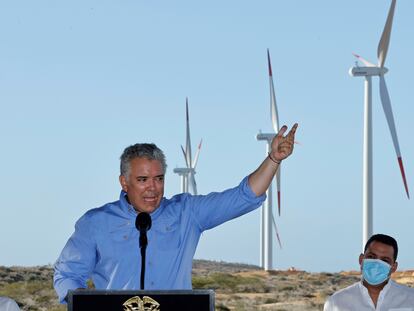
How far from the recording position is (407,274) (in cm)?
6341

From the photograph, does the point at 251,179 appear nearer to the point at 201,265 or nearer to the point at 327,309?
the point at 327,309

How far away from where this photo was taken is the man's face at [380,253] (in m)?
7.52

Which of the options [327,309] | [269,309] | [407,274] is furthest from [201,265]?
[327,309]

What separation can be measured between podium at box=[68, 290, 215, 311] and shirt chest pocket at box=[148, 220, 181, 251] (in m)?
1.46

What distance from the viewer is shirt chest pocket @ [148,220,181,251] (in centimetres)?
608

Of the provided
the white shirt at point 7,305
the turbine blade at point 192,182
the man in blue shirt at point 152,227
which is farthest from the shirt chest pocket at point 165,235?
the turbine blade at point 192,182

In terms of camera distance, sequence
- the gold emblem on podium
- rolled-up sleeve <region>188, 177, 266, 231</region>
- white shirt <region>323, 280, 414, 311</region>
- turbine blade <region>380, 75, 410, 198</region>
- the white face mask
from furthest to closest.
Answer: turbine blade <region>380, 75, 410, 198</region> < white shirt <region>323, 280, 414, 311</region> < the white face mask < rolled-up sleeve <region>188, 177, 266, 231</region> < the gold emblem on podium

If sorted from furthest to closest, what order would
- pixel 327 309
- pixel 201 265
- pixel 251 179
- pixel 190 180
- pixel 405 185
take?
1. pixel 201 265
2. pixel 190 180
3. pixel 405 185
4. pixel 327 309
5. pixel 251 179

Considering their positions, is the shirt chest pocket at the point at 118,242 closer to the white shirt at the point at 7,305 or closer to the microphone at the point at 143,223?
the microphone at the point at 143,223

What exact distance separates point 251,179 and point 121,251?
3.23 ft

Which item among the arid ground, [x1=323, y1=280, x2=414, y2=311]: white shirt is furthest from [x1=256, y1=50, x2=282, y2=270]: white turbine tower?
[x1=323, y1=280, x2=414, y2=311]: white shirt

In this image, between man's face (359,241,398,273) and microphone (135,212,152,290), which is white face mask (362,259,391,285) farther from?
microphone (135,212,152,290)

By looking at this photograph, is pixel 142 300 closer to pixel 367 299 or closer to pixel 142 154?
pixel 142 154

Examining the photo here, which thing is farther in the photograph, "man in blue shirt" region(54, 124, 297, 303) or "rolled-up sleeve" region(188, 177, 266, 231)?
"rolled-up sleeve" region(188, 177, 266, 231)
